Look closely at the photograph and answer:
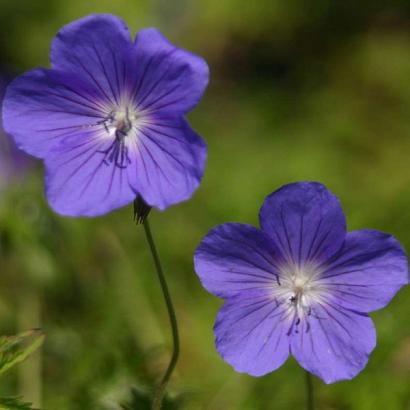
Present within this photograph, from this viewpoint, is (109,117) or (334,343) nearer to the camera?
(334,343)

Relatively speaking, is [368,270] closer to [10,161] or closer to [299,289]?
[299,289]

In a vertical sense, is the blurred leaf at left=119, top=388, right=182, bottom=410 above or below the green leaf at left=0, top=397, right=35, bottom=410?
above

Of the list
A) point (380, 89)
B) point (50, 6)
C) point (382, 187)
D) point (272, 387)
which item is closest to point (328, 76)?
point (380, 89)

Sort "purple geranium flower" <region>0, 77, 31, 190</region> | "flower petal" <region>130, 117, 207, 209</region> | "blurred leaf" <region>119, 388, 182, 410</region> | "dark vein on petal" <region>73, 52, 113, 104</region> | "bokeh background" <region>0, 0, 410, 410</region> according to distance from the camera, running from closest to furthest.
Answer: "flower petal" <region>130, 117, 207, 209</region> < "dark vein on petal" <region>73, 52, 113, 104</region> < "blurred leaf" <region>119, 388, 182, 410</region> < "bokeh background" <region>0, 0, 410, 410</region> < "purple geranium flower" <region>0, 77, 31, 190</region>

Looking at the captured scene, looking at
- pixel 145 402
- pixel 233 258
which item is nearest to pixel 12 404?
pixel 145 402

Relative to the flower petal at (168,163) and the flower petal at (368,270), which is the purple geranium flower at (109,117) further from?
the flower petal at (368,270)

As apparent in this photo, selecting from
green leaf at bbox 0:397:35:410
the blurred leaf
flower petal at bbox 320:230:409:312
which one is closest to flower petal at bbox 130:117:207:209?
flower petal at bbox 320:230:409:312

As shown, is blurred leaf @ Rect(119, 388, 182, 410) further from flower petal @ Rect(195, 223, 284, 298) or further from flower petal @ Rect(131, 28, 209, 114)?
flower petal @ Rect(131, 28, 209, 114)
